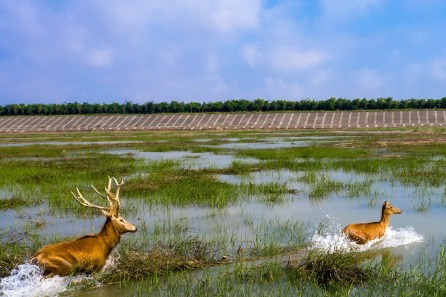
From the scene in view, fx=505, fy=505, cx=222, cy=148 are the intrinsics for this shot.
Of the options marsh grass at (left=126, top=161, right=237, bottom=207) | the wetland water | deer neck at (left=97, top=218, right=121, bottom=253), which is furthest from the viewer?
marsh grass at (left=126, top=161, right=237, bottom=207)

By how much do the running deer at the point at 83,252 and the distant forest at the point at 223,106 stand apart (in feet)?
237

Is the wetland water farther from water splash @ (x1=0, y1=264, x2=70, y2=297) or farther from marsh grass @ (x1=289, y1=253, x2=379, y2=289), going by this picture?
marsh grass @ (x1=289, y1=253, x2=379, y2=289)

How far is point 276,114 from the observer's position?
222 feet

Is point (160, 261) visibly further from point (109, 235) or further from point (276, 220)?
point (276, 220)

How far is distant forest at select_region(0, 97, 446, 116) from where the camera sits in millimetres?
76312

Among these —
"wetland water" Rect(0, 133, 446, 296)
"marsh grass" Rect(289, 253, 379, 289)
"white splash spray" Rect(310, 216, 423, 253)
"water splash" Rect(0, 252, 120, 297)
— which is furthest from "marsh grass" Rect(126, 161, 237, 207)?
"water splash" Rect(0, 252, 120, 297)

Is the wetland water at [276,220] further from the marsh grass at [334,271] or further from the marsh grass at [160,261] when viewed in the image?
the marsh grass at [334,271]

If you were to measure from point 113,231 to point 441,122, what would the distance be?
5549 cm

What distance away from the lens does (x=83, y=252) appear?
738 centimetres

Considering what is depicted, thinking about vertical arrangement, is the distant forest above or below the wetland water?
above

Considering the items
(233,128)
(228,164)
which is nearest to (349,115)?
(233,128)

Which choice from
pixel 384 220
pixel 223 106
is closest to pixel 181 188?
pixel 384 220

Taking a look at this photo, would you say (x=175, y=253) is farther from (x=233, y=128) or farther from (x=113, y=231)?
(x=233, y=128)

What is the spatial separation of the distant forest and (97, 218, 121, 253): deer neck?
237 ft
